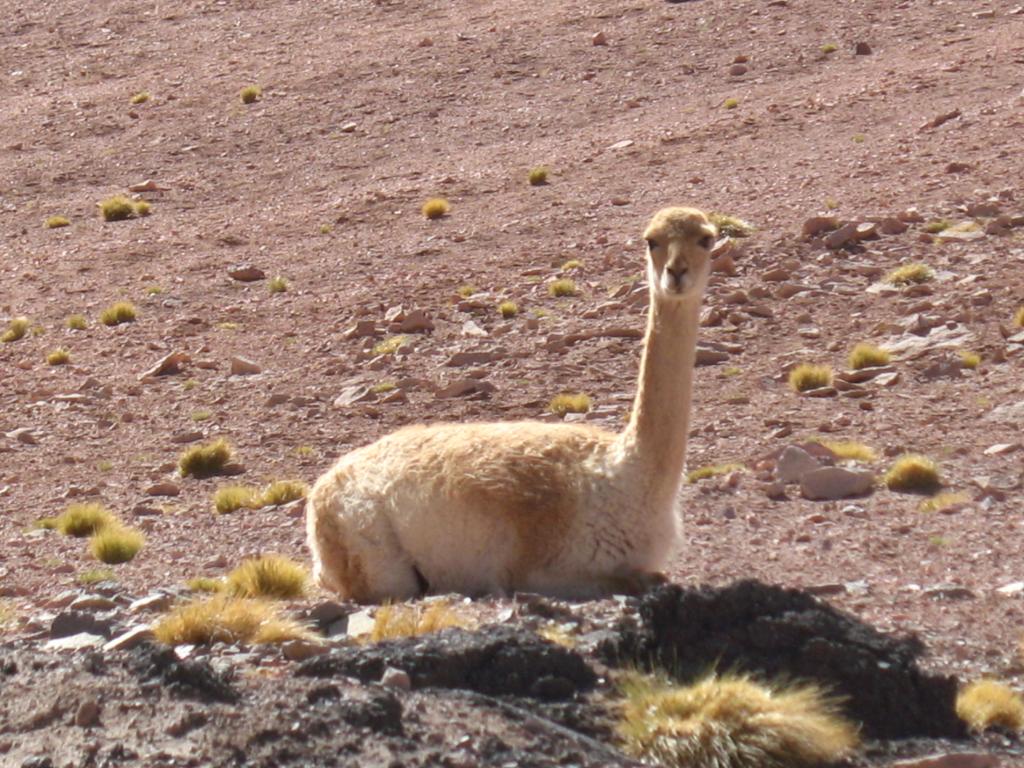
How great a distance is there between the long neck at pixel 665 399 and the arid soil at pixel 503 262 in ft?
2.10

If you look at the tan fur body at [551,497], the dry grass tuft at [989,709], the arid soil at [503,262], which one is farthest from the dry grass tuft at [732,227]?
the dry grass tuft at [989,709]

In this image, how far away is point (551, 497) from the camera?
8039 millimetres

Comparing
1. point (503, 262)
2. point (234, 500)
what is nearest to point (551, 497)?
point (234, 500)

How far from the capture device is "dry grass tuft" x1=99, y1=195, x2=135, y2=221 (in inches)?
919

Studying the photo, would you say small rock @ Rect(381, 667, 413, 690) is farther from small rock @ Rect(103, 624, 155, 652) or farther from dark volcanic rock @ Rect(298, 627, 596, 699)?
small rock @ Rect(103, 624, 155, 652)

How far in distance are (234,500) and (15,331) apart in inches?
285

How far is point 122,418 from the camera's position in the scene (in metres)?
15.1

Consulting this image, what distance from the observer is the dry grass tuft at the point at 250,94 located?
2812 centimetres

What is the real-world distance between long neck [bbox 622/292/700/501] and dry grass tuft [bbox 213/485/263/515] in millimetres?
4387

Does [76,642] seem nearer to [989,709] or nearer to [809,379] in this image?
[989,709]

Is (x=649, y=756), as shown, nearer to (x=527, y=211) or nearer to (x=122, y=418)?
(x=122, y=418)

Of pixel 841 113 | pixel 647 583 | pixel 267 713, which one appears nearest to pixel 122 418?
pixel 647 583

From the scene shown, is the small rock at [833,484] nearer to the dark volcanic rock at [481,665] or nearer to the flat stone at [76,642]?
Answer: the dark volcanic rock at [481,665]

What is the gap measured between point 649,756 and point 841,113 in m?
17.7
